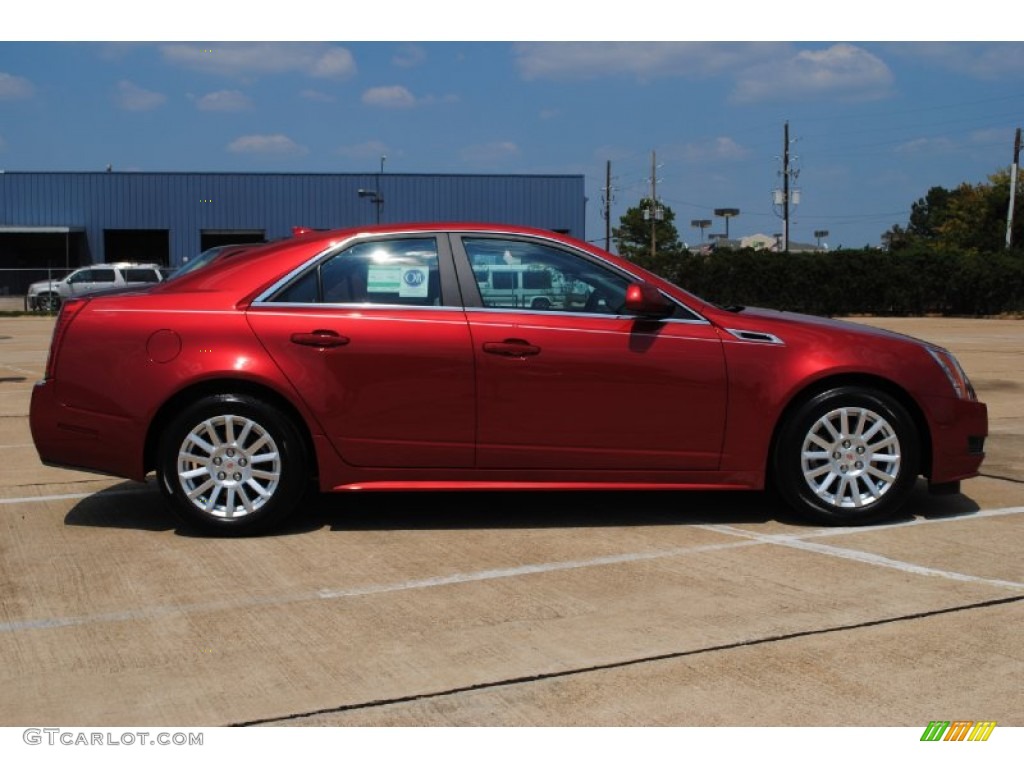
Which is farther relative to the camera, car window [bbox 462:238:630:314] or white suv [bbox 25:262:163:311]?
white suv [bbox 25:262:163:311]

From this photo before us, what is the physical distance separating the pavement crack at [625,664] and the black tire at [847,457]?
1.33 m

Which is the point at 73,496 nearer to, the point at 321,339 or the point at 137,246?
the point at 321,339

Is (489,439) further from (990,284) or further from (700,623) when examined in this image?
(990,284)

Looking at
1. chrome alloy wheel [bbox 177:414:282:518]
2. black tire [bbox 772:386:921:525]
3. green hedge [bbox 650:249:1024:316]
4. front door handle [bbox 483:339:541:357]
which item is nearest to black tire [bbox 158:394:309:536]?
chrome alloy wheel [bbox 177:414:282:518]

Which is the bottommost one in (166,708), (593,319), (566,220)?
(166,708)

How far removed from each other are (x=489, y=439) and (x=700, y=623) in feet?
5.69

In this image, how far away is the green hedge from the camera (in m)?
38.2

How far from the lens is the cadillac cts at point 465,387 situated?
226 inches

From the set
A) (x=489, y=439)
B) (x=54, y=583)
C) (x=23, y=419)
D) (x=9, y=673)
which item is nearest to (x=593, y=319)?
(x=489, y=439)

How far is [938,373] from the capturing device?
6.07 metres

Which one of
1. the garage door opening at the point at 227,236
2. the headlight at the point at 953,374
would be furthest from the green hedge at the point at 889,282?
the headlight at the point at 953,374

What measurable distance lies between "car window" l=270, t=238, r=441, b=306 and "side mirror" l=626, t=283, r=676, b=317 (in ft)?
3.11
